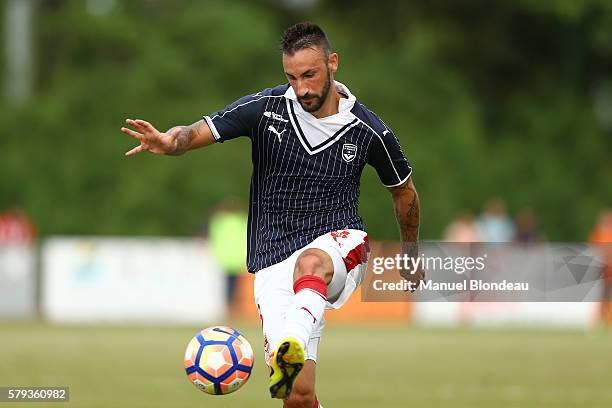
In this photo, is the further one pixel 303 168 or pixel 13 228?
pixel 13 228

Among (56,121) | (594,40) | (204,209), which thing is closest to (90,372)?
(204,209)

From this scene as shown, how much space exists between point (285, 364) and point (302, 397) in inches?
25.7

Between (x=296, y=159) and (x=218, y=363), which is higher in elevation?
(x=296, y=159)

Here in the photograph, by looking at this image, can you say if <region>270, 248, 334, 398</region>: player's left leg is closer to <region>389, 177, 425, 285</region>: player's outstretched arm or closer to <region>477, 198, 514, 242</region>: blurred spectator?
<region>389, 177, 425, 285</region>: player's outstretched arm

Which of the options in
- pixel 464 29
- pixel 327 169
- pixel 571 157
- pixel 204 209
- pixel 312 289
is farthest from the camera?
pixel 464 29

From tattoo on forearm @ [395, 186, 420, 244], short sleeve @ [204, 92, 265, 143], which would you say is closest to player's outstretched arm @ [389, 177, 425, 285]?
tattoo on forearm @ [395, 186, 420, 244]

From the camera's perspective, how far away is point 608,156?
37.7 m

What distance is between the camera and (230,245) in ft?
80.5

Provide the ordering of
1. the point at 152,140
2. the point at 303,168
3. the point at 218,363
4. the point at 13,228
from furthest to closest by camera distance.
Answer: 1. the point at 13,228
2. the point at 303,168
3. the point at 218,363
4. the point at 152,140

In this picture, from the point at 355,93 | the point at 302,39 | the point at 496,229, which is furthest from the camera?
the point at 355,93

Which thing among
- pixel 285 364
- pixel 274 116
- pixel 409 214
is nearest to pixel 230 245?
pixel 409 214

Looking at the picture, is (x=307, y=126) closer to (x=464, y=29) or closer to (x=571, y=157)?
(x=571, y=157)

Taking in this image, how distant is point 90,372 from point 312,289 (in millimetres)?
6808

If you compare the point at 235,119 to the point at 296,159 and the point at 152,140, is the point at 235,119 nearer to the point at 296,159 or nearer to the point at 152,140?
the point at 296,159
